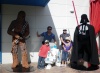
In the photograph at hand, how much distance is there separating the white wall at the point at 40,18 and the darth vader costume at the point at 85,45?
1734mm

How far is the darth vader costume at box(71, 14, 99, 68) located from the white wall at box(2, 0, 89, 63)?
5.69ft

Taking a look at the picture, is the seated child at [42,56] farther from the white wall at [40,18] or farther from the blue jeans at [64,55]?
the white wall at [40,18]

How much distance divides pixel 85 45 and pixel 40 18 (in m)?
2.38

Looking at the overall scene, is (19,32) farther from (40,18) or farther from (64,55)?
(64,55)

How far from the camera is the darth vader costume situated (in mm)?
7156

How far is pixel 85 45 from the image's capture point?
7.25 meters

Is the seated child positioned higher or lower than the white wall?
lower

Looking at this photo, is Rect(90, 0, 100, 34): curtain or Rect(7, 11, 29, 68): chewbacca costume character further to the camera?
Rect(90, 0, 100, 34): curtain

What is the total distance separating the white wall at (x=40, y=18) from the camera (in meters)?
8.28

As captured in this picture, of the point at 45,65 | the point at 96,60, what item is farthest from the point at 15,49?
the point at 96,60

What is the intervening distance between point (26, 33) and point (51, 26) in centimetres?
160

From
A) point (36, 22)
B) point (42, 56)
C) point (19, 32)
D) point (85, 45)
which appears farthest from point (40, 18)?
point (85, 45)

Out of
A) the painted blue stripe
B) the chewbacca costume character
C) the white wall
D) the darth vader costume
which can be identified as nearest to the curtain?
the white wall

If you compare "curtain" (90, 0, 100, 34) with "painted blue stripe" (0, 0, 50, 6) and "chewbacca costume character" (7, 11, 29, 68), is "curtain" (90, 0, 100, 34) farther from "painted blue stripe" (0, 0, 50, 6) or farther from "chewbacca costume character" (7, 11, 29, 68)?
"chewbacca costume character" (7, 11, 29, 68)
